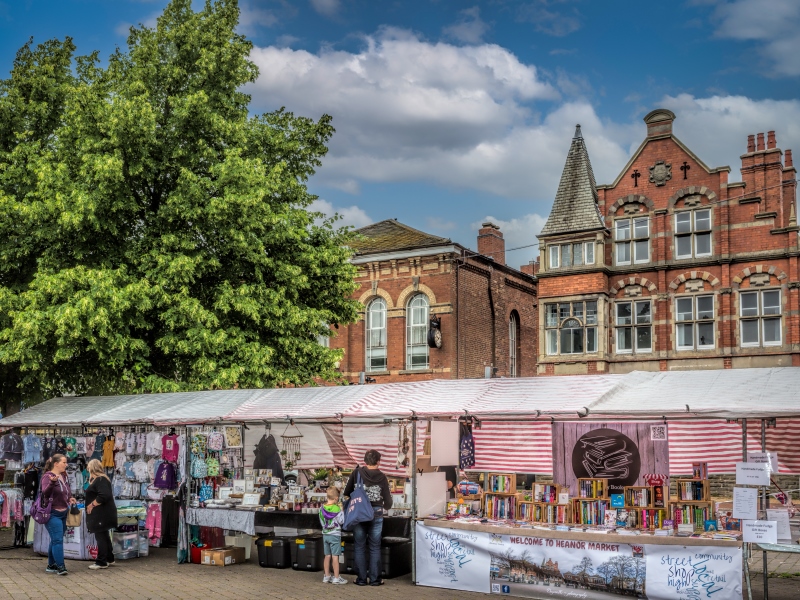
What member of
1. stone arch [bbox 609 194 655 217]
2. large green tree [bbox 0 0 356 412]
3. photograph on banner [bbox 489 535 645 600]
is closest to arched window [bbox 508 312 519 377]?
stone arch [bbox 609 194 655 217]

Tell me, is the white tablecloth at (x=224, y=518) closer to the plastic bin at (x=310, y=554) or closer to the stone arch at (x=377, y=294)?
the plastic bin at (x=310, y=554)

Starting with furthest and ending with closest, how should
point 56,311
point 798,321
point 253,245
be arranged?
point 798,321 → point 253,245 → point 56,311

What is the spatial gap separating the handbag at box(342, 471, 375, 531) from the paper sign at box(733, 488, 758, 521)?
4870 mm

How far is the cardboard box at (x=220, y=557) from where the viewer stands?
13.6 meters

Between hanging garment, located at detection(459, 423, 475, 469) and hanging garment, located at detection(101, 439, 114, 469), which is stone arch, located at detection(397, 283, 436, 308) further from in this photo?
hanging garment, located at detection(459, 423, 475, 469)

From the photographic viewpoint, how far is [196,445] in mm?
14547

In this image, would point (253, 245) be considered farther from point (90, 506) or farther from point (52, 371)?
point (90, 506)

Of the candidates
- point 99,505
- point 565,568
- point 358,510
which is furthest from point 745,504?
point 99,505

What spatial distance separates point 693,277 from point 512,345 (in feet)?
35.9

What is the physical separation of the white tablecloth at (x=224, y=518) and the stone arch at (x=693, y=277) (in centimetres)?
1711

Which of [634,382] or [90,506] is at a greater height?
[634,382]

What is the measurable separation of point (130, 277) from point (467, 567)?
427 inches

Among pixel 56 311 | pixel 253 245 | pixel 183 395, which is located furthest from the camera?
pixel 253 245

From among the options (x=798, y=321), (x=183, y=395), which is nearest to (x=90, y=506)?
(x=183, y=395)
